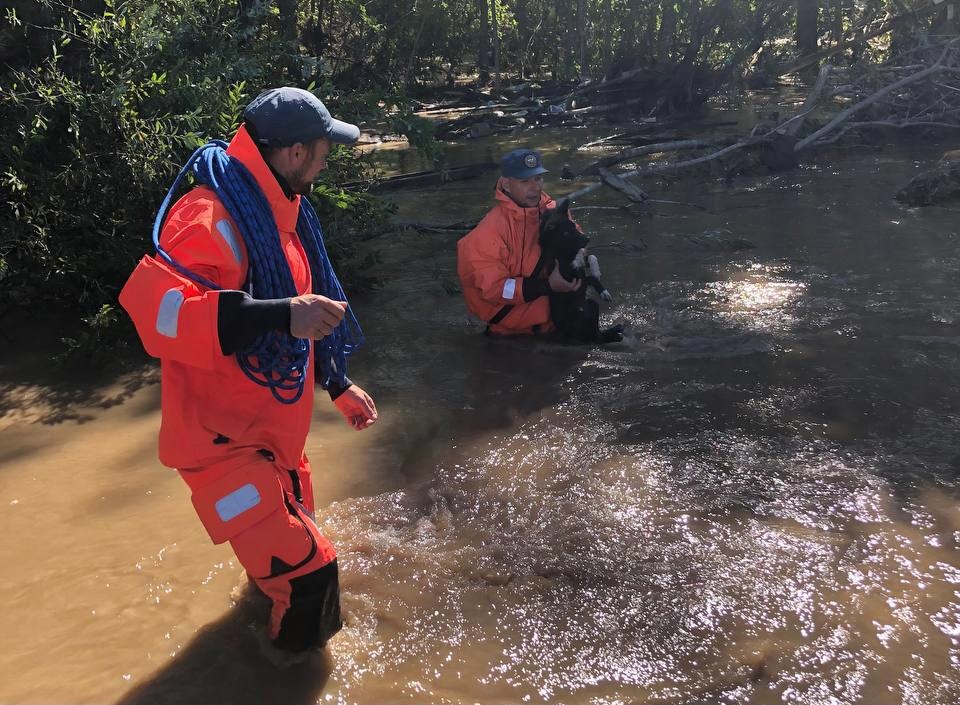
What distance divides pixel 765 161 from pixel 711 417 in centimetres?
746

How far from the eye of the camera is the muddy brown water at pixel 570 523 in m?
3.03

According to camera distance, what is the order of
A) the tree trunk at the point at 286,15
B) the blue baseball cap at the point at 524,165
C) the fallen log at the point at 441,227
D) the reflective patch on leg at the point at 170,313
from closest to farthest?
the reflective patch on leg at the point at 170,313
the blue baseball cap at the point at 524,165
the fallen log at the point at 441,227
the tree trunk at the point at 286,15

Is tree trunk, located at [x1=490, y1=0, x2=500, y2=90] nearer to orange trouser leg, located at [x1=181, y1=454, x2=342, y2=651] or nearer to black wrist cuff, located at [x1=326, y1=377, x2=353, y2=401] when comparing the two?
black wrist cuff, located at [x1=326, y1=377, x2=353, y2=401]

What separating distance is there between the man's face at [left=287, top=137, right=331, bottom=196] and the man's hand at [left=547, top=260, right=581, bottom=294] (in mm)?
3125

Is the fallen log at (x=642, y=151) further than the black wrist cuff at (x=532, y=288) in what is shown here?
Yes

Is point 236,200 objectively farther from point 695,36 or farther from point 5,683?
point 695,36

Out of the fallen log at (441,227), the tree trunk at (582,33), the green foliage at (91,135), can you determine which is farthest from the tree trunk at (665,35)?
the green foliage at (91,135)

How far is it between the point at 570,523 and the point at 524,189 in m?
2.55

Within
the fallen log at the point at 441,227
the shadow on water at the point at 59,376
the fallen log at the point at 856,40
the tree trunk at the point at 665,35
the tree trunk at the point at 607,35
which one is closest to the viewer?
the shadow on water at the point at 59,376

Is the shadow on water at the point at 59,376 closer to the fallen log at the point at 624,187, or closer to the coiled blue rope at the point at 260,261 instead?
the coiled blue rope at the point at 260,261

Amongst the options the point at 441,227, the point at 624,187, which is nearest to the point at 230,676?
the point at 441,227

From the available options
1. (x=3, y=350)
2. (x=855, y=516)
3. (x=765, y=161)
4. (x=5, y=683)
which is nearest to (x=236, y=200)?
(x=5, y=683)

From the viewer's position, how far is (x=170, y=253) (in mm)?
2559

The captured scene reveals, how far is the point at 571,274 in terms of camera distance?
588 centimetres
